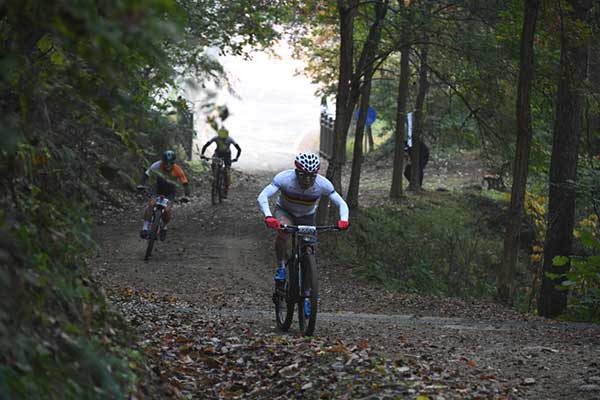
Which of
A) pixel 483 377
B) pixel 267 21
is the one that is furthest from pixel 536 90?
pixel 483 377

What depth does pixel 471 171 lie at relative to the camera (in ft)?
125

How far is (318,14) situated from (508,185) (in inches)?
441

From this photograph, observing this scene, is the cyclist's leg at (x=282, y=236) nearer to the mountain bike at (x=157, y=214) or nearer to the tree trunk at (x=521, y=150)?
the tree trunk at (x=521, y=150)

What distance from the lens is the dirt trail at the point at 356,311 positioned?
28.4 ft

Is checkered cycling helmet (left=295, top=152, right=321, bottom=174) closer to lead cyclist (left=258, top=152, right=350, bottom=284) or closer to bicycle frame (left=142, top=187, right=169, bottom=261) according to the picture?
lead cyclist (left=258, top=152, right=350, bottom=284)

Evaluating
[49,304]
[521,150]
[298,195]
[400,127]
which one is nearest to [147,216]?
[521,150]

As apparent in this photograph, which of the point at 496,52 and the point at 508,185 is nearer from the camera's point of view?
the point at 496,52

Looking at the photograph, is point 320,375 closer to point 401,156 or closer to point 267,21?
point 267,21

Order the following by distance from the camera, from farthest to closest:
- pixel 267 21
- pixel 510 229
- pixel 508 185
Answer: pixel 508 185 → pixel 267 21 → pixel 510 229

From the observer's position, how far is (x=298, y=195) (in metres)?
10.7

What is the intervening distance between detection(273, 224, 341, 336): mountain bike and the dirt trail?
40 cm

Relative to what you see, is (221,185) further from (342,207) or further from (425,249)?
(342,207)

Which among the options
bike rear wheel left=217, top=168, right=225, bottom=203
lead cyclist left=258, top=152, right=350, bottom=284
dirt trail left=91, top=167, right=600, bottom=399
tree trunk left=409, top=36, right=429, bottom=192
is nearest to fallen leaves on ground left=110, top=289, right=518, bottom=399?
dirt trail left=91, top=167, right=600, bottom=399

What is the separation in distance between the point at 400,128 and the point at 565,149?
38.5 feet
